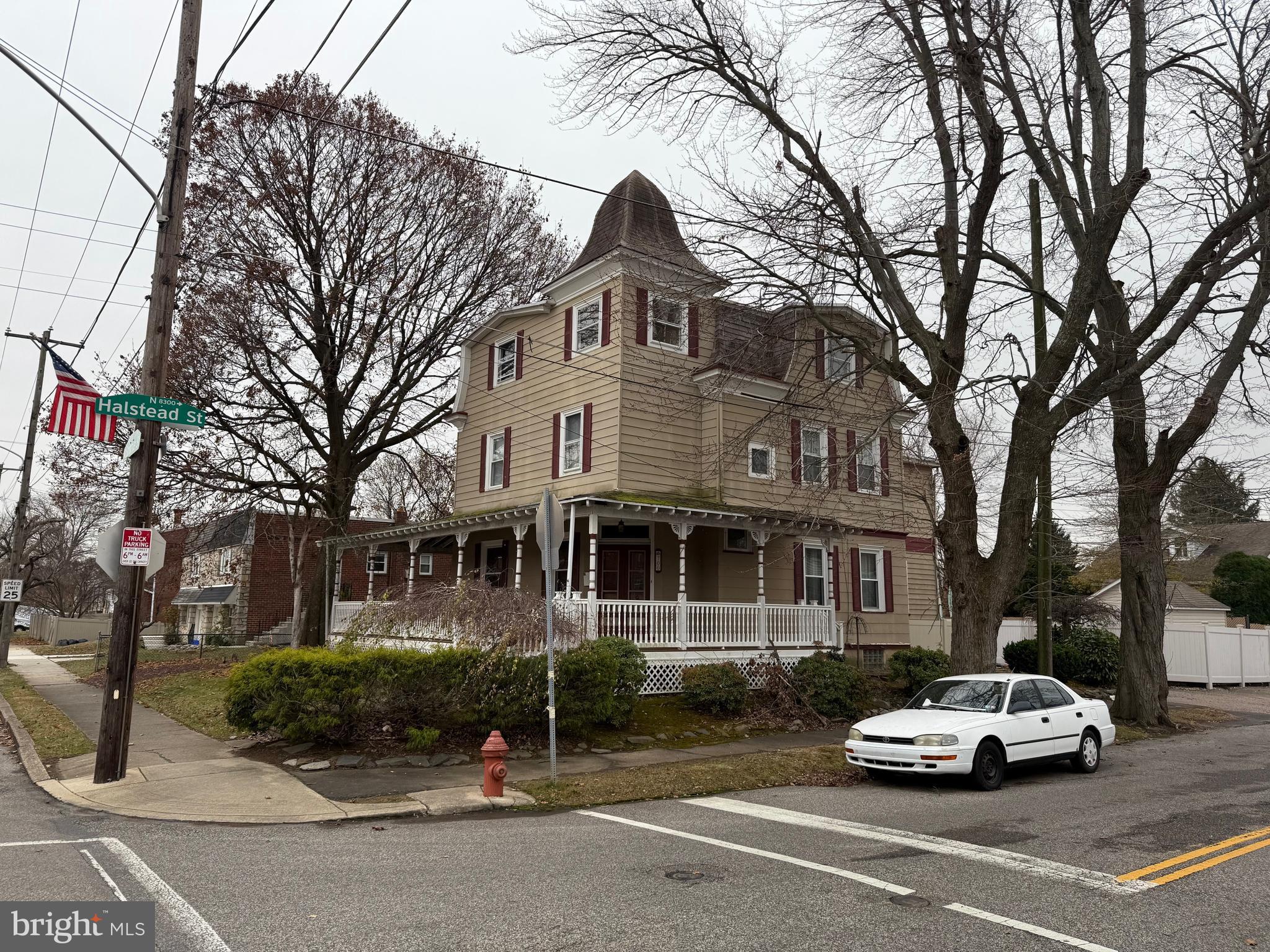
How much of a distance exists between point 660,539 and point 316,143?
13958mm

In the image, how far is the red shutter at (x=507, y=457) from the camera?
23.6 meters

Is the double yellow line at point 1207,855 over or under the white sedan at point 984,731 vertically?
under

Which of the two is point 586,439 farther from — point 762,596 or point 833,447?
point 833,447

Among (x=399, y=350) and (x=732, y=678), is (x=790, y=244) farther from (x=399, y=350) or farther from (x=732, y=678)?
(x=399, y=350)

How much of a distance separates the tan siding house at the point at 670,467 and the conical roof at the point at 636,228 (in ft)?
0.23

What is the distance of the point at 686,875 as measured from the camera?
6.76 meters

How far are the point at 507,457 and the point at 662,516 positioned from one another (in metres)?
7.03

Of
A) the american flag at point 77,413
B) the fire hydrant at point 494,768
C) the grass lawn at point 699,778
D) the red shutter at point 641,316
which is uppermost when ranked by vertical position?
the red shutter at point 641,316

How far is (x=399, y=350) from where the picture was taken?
26.4 meters

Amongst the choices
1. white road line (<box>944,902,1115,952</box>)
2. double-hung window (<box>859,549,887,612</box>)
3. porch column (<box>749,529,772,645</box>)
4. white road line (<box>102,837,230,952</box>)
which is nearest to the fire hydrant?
white road line (<box>102,837,230,952</box>)

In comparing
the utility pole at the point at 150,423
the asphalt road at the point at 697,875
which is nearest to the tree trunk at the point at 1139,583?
the asphalt road at the point at 697,875

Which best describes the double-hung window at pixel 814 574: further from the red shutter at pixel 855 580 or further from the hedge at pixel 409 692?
the hedge at pixel 409 692

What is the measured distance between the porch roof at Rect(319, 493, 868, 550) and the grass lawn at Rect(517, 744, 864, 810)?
4871mm

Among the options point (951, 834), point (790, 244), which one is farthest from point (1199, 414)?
point (951, 834)
